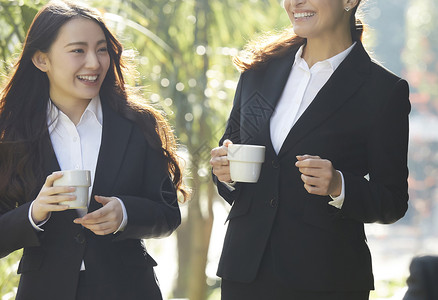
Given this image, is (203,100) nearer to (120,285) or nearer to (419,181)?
(120,285)

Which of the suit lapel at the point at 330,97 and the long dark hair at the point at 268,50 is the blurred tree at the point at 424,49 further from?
the suit lapel at the point at 330,97

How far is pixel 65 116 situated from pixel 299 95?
0.73 metres

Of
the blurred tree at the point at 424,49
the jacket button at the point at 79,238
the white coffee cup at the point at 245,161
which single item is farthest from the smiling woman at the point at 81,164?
the blurred tree at the point at 424,49

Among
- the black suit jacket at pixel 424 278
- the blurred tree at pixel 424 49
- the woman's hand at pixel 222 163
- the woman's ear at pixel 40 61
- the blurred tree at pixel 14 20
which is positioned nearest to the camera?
the black suit jacket at pixel 424 278

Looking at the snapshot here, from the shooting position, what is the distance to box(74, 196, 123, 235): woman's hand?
1.86 meters

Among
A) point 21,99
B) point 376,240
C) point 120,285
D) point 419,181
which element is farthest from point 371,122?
point 376,240

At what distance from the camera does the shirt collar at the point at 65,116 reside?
2098 mm

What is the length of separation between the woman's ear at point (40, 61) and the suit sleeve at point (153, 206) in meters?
0.42

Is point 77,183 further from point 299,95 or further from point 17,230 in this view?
point 299,95

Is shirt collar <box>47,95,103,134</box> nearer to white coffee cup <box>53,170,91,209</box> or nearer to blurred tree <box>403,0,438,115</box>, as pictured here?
white coffee cup <box>53,170,91,209</box>

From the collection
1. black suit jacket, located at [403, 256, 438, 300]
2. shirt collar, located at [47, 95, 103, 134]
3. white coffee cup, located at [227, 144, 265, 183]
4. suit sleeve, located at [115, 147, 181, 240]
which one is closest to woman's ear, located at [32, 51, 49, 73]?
shirt collar, located at [47, 95, 103, 134]

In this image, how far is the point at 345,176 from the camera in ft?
6.30

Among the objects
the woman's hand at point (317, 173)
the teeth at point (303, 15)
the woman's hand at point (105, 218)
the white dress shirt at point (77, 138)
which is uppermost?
the teeth at point (303, 15)

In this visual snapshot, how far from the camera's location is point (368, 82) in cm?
203
